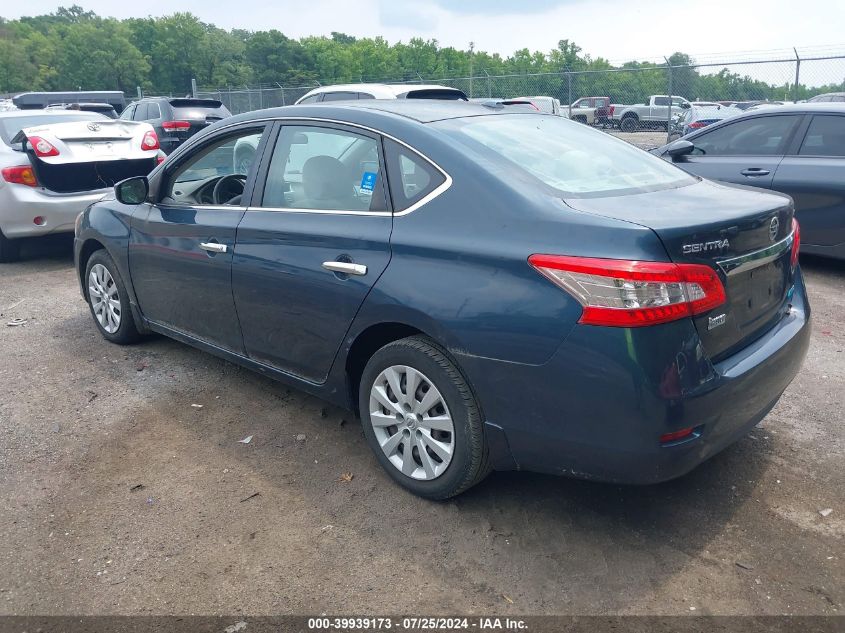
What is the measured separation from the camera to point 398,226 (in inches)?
124

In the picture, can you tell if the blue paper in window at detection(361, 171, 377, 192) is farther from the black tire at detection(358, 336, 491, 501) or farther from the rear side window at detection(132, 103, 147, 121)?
the rear side window at detection(132, 103, 147, 121)

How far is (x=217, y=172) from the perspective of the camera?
14.9 feet

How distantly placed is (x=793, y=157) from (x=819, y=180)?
41cm

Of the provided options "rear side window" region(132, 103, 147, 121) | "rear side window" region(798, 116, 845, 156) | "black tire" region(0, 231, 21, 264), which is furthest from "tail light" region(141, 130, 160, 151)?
"rear side window" region(132, 103, 147, 121)

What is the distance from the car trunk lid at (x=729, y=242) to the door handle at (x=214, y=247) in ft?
6.44

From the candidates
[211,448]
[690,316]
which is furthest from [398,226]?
[211,448]

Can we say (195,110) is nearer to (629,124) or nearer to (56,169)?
(56,169)

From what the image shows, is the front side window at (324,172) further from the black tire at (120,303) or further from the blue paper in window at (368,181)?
the black tire at (120,303)

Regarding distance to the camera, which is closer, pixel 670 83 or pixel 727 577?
pixel 727 577

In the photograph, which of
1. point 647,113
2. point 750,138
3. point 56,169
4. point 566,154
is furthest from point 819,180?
point 647,113

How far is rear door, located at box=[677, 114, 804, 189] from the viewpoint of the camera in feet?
22.9

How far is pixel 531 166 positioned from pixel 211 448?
2.14 metres

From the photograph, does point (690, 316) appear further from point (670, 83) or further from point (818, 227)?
point (670, 83)

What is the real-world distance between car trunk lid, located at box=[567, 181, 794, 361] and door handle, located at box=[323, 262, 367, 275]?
94 cm
